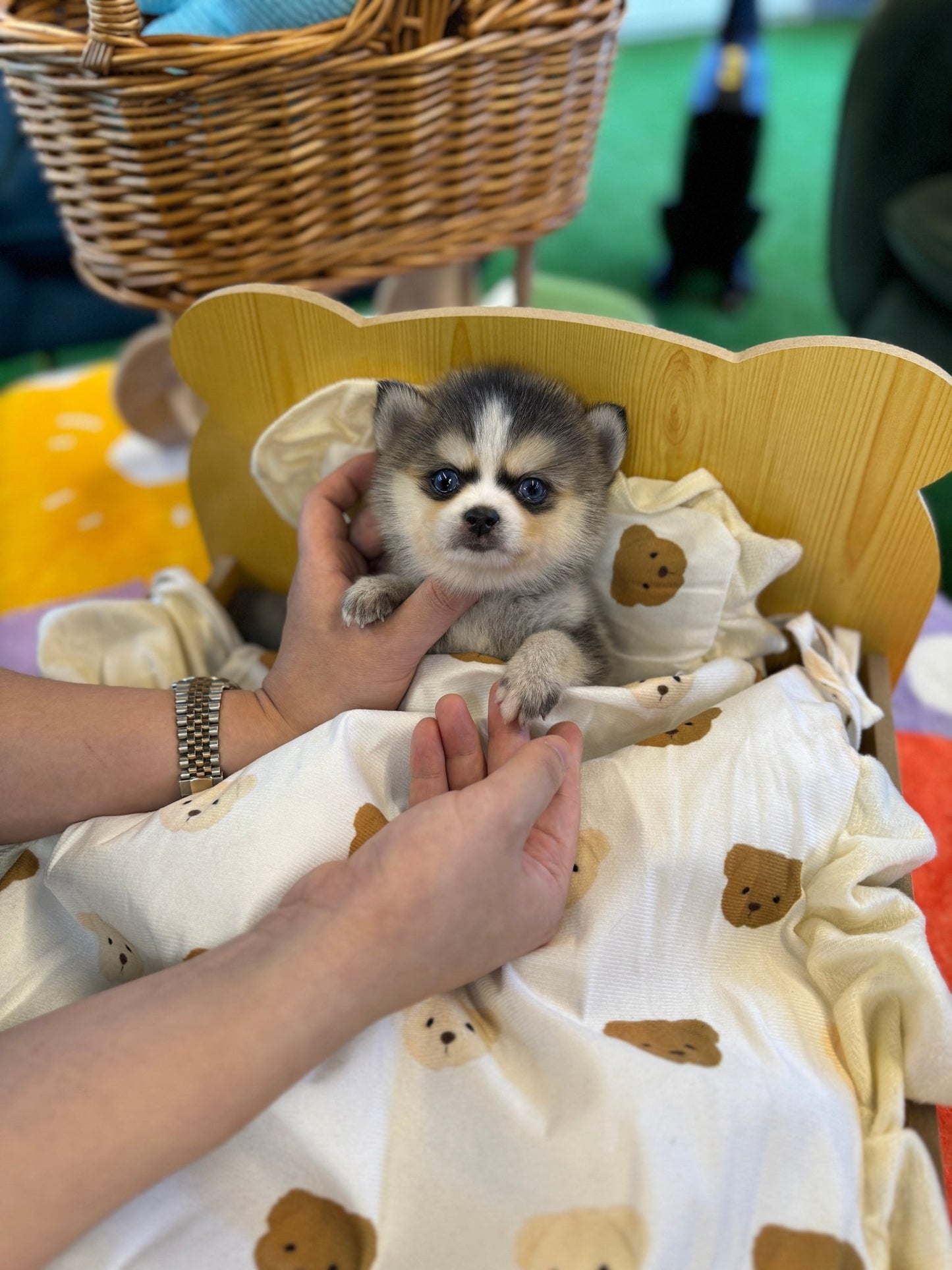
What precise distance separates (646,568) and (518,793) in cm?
44

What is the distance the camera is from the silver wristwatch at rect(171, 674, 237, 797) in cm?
100

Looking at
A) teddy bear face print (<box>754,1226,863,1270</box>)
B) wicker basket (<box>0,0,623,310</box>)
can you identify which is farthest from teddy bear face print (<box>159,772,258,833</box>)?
wicker basket (<box>0,0,623,310</box>)

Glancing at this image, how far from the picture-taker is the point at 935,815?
139 centimetres

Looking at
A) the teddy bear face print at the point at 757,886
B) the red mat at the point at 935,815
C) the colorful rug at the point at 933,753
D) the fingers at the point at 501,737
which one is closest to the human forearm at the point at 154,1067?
the fingers at the point at 501,737

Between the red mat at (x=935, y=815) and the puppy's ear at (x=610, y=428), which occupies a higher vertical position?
the puppy's ear at (x=610, y=428)

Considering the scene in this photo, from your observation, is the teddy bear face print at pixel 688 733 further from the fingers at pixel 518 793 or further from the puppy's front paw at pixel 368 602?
the puppy's front paw at pixel 368 602

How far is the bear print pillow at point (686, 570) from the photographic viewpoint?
1.06 m

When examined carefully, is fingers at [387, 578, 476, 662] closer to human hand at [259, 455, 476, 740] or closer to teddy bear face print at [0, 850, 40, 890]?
human hand at [259, 455, 476, 740]

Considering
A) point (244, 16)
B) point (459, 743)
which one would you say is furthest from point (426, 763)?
point (244, 16)

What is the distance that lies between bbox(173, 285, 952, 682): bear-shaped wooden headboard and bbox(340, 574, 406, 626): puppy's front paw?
287 mm

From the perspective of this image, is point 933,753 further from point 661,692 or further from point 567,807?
point 567,807

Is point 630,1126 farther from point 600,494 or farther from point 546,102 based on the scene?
point 546,102

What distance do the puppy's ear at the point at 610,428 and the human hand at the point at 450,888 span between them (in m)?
0.39

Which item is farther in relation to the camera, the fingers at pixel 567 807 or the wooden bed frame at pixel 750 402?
the wooden bed frame at pixel 750 402
